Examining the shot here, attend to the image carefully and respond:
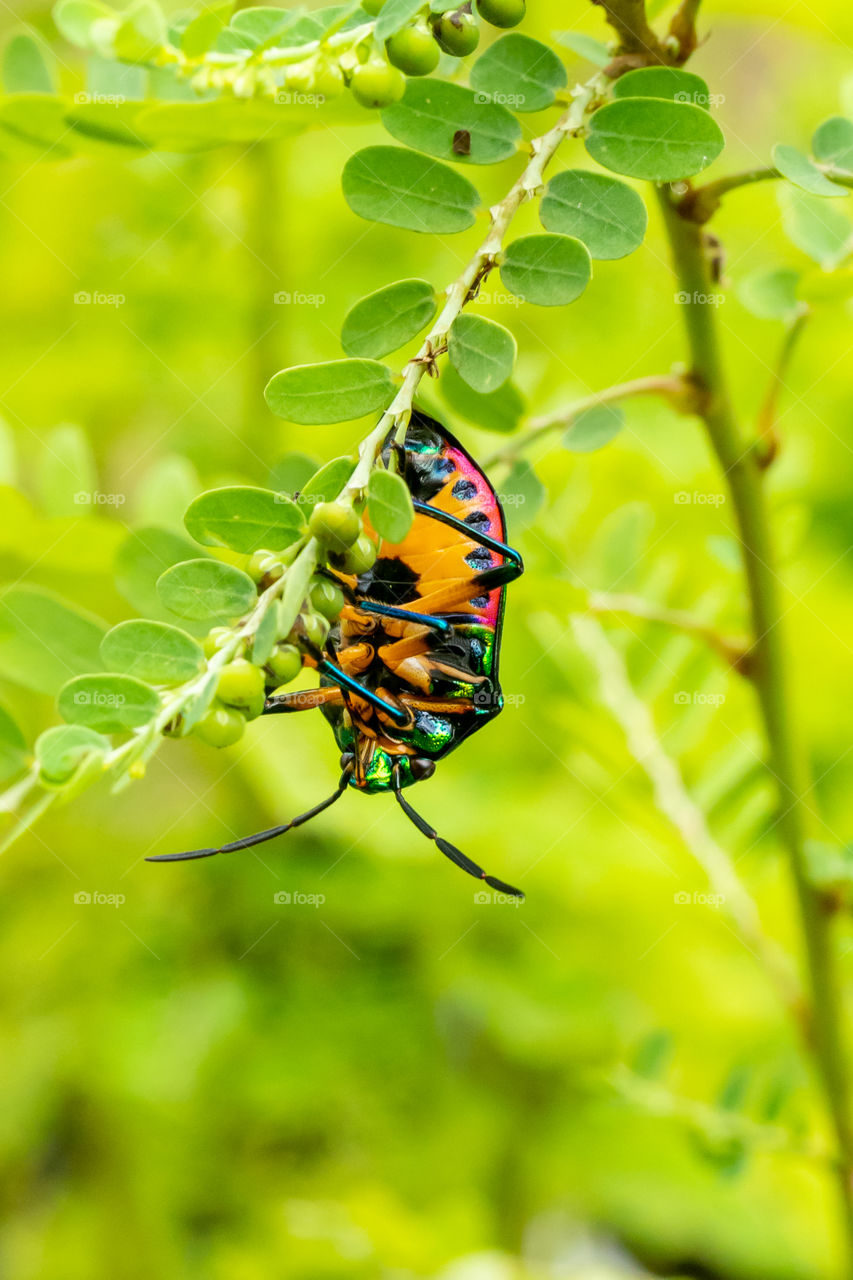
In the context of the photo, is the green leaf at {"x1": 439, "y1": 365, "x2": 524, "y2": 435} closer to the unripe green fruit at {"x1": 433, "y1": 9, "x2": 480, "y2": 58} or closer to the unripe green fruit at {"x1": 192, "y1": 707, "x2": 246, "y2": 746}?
the unripe green fruit at {"x1": 433, "y1": 9, "x2": 480, "y2": 58}

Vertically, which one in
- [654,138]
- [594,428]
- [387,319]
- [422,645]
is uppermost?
[654,138]

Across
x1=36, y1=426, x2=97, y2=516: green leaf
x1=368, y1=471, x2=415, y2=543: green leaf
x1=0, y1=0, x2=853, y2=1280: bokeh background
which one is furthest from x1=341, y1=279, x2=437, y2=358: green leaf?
x1=0, y1=0, x2=853, y2=1280: bokeh background

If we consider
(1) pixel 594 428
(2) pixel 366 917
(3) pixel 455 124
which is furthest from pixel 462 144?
(2) pixel 366 917

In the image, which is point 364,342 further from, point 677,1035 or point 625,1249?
point 625,1249

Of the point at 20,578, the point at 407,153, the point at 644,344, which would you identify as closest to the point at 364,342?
the point at 407,153

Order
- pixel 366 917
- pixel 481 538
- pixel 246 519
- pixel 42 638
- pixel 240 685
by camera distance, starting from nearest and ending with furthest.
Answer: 1. pixel 240 685
2. pixel 246 519
3. pixel 42 638
4. pixel 481 538
5. pixel 366 917

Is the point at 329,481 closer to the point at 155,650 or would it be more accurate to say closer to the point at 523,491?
the point at 155,650
